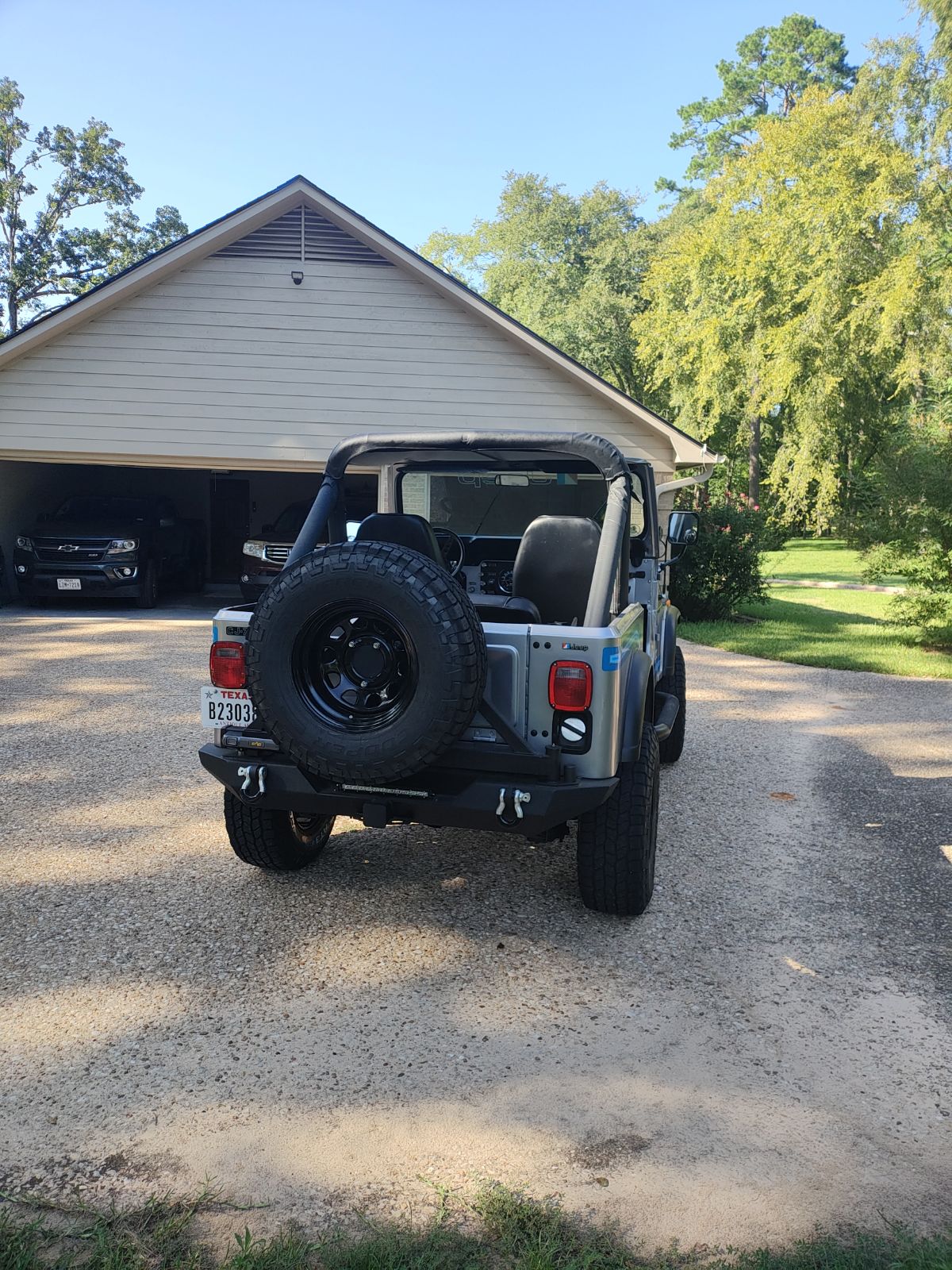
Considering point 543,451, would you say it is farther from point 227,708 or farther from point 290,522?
point 290,522

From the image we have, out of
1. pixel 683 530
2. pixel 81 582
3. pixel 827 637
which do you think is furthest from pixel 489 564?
pixel 81 582

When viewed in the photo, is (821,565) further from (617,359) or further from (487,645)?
(487,645)

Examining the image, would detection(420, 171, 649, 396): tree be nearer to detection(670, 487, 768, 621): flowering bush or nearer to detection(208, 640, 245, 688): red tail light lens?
detection(670, 487, 768, 621): flowering bush

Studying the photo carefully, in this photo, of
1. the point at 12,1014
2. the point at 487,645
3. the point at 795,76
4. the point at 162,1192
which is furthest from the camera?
the point at 795,76

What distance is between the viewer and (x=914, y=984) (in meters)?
3.67

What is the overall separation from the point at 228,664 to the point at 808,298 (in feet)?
84.5

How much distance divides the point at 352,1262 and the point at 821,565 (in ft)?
97.5

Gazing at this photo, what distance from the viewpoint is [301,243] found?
13.6 metres

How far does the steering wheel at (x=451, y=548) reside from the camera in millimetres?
5254

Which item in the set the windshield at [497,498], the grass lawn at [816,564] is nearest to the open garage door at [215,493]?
the grass lawn at [816,564]

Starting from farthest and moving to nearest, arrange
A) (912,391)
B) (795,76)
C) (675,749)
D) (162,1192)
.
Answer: (795,76), (912,391), (675,749), (162,1192)

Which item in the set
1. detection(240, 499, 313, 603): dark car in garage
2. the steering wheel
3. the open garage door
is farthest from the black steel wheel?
the open garage door

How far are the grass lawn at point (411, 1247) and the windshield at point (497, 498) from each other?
363cm

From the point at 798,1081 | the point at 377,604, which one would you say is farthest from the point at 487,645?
the point at 798,1081
